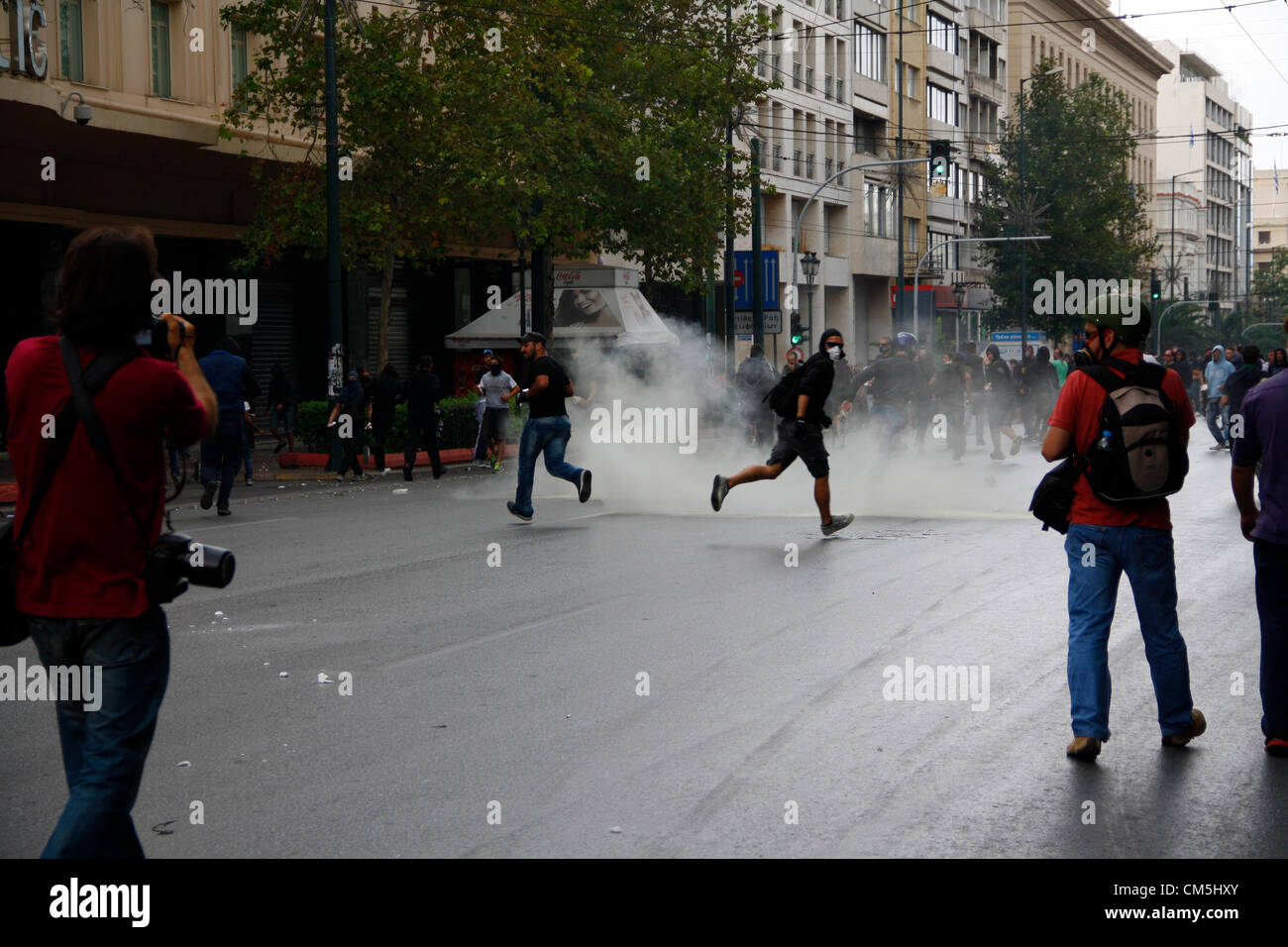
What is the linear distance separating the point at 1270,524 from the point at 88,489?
A: 4127 mm

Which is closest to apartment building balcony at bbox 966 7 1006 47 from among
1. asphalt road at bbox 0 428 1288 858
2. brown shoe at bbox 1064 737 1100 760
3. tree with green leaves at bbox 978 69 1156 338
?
tree with green leaves at bbox 978 69 1156 338

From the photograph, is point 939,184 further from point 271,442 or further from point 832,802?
point 832,802

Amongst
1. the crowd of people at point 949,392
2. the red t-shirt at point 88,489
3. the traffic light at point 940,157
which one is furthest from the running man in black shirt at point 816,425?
the traffic light at point 940,157

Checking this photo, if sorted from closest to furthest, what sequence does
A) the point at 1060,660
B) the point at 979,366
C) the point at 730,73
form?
the point at 1060,660 < the point at 979,366 < the point at 730,73

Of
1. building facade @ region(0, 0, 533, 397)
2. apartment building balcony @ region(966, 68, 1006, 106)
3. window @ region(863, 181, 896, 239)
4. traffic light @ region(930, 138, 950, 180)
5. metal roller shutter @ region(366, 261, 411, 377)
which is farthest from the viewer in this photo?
apartment building balcony @ region(966, 68, 1006, 106)

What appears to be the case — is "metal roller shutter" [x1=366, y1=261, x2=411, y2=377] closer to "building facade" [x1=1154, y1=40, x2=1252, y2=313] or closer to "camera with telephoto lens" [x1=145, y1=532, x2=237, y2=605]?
"camera with telephoto lens" [x1=145, y1=532, x2=237, y2=605]

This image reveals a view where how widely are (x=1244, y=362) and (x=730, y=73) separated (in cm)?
1385

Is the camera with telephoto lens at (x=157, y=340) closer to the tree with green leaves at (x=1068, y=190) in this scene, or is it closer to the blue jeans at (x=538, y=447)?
the blue jeans at (x=538, y=447)

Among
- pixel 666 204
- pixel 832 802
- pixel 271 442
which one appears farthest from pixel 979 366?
pixel 832 802

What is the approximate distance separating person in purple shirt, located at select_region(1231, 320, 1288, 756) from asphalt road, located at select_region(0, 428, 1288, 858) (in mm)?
221

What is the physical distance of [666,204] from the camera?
97.9 ft

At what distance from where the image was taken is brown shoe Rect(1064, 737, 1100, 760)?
19.5 ft

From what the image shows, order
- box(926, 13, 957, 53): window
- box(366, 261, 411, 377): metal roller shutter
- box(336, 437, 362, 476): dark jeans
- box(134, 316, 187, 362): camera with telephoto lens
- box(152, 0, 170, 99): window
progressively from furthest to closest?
box(926, 13, 957, 53): window → box(366, 261, 411, 377): metal roller shutter → box(152, 0, 170, 99): window → box(336, 437, 362, 476): dark jeans → box(134, 316, 187, 362): camera with telephoto lens

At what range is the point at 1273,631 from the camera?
5988 millimetres
